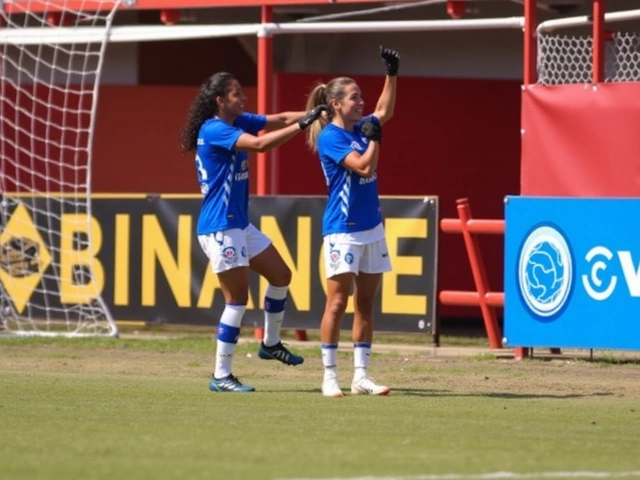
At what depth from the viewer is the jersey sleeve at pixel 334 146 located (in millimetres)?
10820

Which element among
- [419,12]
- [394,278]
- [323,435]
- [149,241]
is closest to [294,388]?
[323,435]

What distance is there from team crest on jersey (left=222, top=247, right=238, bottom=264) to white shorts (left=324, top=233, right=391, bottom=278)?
0.72 m

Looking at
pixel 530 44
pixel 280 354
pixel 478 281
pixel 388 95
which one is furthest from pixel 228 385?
pixel 530 44

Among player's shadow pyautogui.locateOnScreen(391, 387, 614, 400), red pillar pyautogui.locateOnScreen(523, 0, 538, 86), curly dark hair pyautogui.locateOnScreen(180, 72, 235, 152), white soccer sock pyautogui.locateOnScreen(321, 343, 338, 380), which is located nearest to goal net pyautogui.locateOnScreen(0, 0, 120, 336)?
red pillar pyautogui.locateOnScreen(523, 0, 538, 86)

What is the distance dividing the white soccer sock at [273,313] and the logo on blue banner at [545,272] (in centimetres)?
336

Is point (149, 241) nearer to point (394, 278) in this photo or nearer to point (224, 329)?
point (394, 278)

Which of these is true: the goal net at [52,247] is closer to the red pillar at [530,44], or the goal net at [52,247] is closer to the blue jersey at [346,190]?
the red pillar at [530,44]

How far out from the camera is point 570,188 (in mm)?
14641

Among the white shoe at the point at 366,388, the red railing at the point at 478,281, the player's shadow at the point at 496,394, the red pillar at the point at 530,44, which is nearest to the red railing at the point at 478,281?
the red railing at the point at 478,281

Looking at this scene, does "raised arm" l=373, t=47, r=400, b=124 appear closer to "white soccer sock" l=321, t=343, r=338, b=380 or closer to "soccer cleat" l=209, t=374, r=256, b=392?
"white soccer sock" l=321, t=343, r=338, b=380

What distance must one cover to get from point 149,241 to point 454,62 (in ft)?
16.2

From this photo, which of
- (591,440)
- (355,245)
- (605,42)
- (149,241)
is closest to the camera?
(591,440)

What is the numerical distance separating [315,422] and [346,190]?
2074 mm

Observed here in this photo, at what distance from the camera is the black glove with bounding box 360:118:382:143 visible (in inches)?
418
